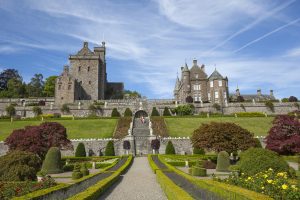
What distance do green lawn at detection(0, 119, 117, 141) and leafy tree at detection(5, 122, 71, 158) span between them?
42.6 feet

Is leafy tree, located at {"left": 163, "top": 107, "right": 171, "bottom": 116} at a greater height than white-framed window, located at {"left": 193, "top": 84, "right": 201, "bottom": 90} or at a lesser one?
lesser

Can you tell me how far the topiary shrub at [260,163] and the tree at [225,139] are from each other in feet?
43.2

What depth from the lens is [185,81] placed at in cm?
7819

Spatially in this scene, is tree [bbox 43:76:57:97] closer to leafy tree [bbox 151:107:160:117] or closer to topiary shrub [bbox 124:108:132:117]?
topiary shrub [bbox 124:108:132:117]

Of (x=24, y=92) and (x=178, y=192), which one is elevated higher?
(x=24, y=92)

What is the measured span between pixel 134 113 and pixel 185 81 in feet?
51.3

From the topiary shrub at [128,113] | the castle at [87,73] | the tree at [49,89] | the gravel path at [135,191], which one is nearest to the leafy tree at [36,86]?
the tree at [49,89]

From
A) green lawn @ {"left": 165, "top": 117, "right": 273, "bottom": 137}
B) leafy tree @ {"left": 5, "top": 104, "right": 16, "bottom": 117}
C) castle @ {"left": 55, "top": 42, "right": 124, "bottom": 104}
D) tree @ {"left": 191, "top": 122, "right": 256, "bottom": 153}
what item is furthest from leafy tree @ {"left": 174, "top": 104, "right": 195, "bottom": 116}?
leafy tree @ {"left": 5, "top": 104, "right": 16, "bottom": 117}

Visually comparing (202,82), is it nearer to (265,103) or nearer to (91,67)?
(265,103)

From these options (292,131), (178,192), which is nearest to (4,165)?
(178,192)

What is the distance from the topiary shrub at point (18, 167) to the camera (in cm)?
2047

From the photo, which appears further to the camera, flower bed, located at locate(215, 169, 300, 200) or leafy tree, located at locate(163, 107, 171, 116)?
leafy tree, located at locate(163, 107, 171, 116)

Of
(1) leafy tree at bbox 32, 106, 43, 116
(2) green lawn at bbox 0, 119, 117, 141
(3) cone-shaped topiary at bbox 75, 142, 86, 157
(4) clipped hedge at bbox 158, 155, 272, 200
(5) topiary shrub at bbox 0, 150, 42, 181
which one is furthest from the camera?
(1) leafy tree at bbox 32, 106, 43, 116

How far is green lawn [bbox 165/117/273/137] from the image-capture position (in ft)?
174
